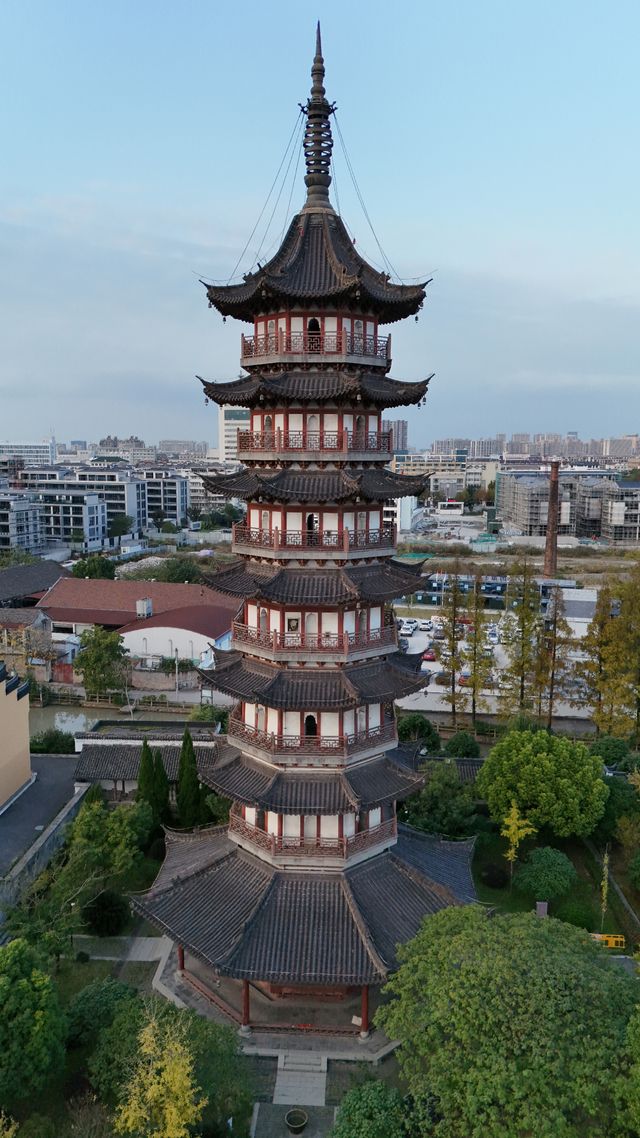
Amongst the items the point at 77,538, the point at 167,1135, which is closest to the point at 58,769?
the point at 167,1135

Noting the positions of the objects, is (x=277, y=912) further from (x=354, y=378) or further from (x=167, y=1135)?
(x=354, y=378)

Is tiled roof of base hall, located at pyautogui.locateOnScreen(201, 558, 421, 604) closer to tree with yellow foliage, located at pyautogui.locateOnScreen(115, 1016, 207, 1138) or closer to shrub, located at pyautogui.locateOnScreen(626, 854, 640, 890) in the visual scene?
tree with yellow foliage, located at pyautogui.locateOnScreen(115, 1016, 207, 1138)

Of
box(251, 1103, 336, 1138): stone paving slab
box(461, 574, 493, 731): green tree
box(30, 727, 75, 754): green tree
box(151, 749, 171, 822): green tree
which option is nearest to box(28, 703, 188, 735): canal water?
box(30, 727, 75, 754): green tree

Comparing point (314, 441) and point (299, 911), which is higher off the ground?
point (314, 441)

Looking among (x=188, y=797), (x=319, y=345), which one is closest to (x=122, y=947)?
(x=188, y=797)

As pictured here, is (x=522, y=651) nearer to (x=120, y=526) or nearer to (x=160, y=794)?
(x=160, y=794)

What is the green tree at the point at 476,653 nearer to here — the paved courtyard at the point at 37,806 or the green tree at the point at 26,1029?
the paved courtyard at the point at 37,806

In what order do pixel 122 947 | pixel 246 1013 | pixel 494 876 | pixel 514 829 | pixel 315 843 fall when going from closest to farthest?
pixel 246 1013
pixel 315 843
pixel 122 947
pixel 514 829
pixel 494 876
